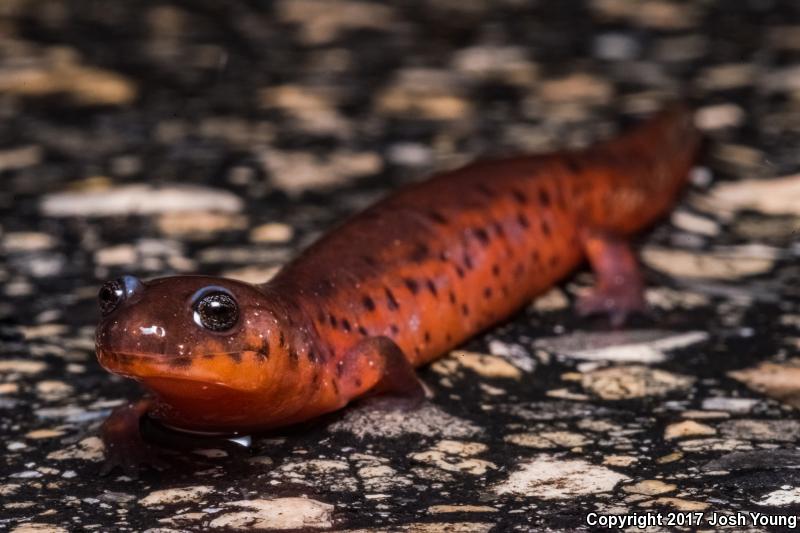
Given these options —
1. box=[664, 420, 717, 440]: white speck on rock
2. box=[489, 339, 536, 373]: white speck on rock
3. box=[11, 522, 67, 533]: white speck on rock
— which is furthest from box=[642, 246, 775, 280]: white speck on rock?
box=[11, 522, 67, 533]: white speck on rock

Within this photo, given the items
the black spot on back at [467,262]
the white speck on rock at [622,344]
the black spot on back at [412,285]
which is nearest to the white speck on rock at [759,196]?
the white speck on rock at [622,344]

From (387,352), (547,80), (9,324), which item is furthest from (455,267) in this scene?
(547,80)

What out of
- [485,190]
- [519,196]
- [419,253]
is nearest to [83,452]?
[419,253]

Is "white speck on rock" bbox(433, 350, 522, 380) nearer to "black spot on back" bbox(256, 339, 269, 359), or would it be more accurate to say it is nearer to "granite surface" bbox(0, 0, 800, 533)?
"granite surface" bbox(0, 0, 800, 533)

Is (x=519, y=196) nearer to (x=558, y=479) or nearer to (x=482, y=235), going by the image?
(x=482, y=235)

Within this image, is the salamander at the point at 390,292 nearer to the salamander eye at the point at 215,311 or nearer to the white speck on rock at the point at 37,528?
the salamander eye at the point at 215,311

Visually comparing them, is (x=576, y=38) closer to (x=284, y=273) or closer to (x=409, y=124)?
(x=409, y=124)
